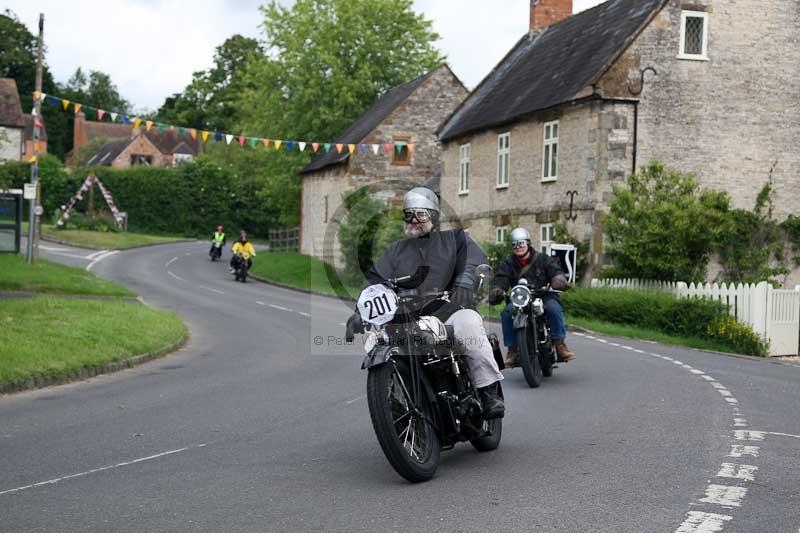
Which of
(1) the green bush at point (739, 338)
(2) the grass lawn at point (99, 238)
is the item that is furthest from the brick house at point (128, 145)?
(1) the green bush at point (739, 338)

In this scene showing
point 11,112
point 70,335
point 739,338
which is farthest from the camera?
point 11,112

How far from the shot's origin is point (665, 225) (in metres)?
27.3

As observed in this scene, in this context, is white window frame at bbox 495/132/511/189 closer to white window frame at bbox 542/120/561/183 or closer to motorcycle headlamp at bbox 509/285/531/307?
white window frame at bbox 542/120/561/183

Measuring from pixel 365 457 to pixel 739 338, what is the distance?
1696 centimetres

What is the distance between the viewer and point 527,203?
1384 inches

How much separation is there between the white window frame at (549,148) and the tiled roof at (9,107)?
5761cm

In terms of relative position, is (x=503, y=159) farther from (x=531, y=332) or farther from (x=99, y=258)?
(x=531, y=332)

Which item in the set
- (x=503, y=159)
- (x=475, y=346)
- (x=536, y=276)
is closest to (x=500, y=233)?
(x=503, y=159)

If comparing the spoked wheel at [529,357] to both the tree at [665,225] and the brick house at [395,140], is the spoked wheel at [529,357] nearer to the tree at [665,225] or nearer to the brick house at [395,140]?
the tree at [665,225]

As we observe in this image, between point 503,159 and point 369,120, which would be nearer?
point 503,159

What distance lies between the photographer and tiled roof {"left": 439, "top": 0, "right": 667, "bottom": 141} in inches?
1265

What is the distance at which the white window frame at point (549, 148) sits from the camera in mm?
33406

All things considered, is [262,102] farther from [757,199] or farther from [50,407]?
[50,407]

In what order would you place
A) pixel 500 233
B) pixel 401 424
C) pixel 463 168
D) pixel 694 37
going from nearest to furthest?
pixel 401 424
pixel 694 37
pixel 500 233
pixel 463 168
